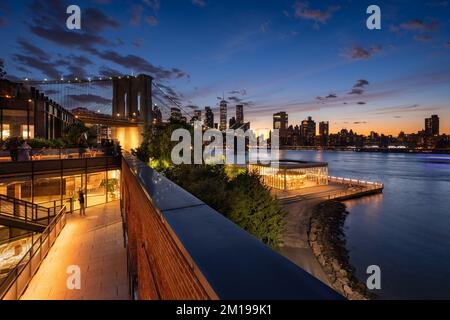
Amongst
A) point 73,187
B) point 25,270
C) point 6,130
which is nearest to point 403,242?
point 73,187

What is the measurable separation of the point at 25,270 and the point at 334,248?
19146 millimetres

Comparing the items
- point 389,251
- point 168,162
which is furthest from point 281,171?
point 168,162

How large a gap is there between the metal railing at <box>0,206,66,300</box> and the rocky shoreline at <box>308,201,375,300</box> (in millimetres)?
13689

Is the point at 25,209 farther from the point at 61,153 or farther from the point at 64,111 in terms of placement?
the point at 64,111

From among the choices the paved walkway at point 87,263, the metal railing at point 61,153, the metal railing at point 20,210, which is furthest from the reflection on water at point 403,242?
the metal railing at point 61,153

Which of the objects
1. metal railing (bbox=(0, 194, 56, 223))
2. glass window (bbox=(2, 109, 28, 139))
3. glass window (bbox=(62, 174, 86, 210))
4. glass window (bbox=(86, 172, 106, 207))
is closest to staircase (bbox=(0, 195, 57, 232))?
metal railing (bbox=(0, 194, 56, 223))

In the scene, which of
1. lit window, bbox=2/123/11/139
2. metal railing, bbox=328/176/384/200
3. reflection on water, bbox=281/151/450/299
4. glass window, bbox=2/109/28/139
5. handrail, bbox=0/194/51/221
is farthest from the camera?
metal railing, bbox=328/176/384/200

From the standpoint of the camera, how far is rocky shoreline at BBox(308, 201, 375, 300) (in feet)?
46.6

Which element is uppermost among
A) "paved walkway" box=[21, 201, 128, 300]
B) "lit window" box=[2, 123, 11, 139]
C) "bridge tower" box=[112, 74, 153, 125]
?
"bridge tower" box=[112, 74, 153, 125]

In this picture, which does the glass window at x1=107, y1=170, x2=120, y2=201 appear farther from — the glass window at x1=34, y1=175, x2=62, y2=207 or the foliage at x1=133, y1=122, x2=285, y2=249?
the foliage at x1=133, y1=122, x2=285, y2=249

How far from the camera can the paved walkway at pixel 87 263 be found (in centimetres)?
697

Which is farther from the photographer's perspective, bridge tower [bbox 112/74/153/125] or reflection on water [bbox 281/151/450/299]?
bridge tower [bbox 112/74/153/125]
